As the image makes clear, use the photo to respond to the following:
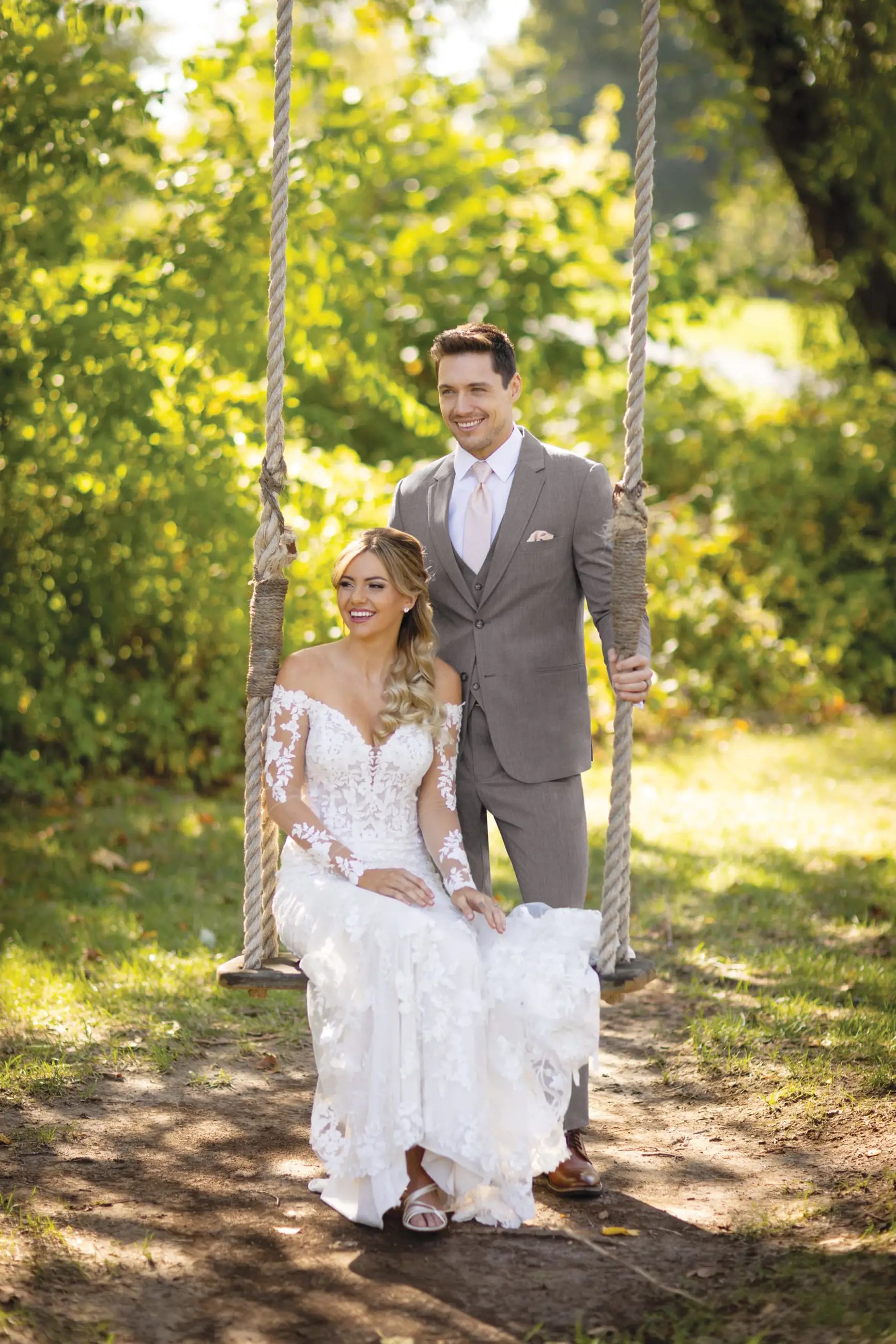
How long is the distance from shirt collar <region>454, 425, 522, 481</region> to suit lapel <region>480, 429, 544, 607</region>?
0.08ft

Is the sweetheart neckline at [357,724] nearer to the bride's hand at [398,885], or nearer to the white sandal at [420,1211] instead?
the bride's hand at [398,885]

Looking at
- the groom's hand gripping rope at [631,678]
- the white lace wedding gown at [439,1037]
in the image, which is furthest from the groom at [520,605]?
the white lace wedding gown at [439,1037]

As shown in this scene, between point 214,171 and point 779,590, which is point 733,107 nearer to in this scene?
point 214,171

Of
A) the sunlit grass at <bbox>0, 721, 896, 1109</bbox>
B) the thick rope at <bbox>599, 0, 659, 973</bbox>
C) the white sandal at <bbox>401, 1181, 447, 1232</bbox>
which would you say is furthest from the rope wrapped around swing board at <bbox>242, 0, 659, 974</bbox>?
the sunlit grass at <bbox>0, 721, 896, 1109</bbox>

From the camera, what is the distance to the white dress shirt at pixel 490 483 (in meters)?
3.50

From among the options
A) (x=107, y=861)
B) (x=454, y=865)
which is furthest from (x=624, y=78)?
(x=454, y=865)

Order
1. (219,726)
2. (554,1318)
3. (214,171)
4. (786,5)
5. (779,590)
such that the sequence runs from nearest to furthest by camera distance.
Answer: (554,1318)
(786,5)
(214,171)
(219,726)
(779,590)

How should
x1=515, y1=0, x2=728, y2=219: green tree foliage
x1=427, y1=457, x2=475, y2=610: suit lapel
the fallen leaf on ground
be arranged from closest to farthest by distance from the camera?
x1=427, y1=457, x2=475, y2=610: suit lapel
the fallen leaf on ground
x1=515, y1=0, x2=728, y2=219: green tree foliage

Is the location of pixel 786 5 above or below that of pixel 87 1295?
above

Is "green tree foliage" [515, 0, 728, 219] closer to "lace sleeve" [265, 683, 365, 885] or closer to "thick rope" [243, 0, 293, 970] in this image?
"thick rope" [243, 0, 293, 970]

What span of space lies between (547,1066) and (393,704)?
3.06 ft

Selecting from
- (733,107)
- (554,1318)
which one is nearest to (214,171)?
(733,107)

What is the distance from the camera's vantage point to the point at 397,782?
3463 millimetres

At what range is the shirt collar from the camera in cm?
350
